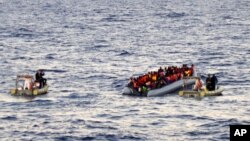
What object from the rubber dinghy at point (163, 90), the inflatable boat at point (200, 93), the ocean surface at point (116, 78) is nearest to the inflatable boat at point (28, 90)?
the ocean surface at point (116, 78)

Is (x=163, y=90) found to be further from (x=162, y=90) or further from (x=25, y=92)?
(x=25, y=92)

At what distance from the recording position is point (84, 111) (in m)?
64.2

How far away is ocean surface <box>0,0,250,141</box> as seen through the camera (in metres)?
58.6

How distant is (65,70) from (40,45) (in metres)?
32.2

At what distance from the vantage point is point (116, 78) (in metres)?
83.5

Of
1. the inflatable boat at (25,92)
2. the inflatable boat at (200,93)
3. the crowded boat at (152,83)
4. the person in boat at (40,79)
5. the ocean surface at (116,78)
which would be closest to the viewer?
the ocean surface at (116,78)

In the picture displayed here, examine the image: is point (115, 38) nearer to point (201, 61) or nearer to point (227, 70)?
point (201, 61)

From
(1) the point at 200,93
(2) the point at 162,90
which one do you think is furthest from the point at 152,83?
(1) the point at 200,93

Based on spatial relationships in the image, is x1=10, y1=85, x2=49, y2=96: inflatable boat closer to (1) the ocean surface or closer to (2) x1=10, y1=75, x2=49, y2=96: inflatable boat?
(2) x1=10, y1=75, x2=49, y2=96: inflatable boat

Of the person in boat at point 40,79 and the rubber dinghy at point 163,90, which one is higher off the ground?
the person in boat at point 40,79

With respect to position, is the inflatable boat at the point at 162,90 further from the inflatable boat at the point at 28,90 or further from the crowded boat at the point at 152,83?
the inflatable boat at the point at 28,90

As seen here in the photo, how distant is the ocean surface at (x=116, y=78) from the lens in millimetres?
58562

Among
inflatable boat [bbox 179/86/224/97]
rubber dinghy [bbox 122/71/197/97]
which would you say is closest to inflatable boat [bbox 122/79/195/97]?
rubber dinghy [bbox 122/71/197/97]

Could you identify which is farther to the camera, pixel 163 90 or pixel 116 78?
pixel 116 78
